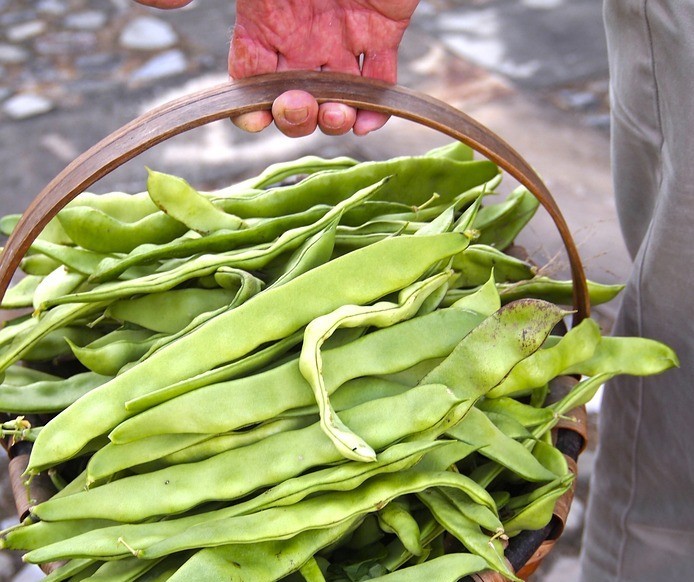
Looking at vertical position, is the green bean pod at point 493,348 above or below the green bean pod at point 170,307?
below

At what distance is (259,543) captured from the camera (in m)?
0.75

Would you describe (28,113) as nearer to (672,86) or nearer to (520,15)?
(520,15)

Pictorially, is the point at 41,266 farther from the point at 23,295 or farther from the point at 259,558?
the point at 259,558

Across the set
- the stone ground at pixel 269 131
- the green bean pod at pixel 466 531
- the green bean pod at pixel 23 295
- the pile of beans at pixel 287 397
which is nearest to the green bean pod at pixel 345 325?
the pile of beans at pixel 287 397

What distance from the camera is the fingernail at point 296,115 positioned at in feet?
2.82

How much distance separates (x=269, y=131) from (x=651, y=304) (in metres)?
1.55

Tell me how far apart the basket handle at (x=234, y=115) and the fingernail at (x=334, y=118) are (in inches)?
1.8

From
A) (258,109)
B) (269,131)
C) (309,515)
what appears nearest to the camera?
(309,515)

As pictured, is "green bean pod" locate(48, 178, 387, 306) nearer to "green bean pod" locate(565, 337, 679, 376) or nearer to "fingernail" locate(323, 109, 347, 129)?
"fingernail" locate(323, 109, 347, 129)

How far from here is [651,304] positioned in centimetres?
99

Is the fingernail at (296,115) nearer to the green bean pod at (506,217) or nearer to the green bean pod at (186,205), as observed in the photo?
the green bean pod at (186,205)

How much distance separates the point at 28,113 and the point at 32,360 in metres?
1.65

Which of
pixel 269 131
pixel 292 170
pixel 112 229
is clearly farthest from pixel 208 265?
pixel 269 131

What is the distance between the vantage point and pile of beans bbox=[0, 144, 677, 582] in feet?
2.45
